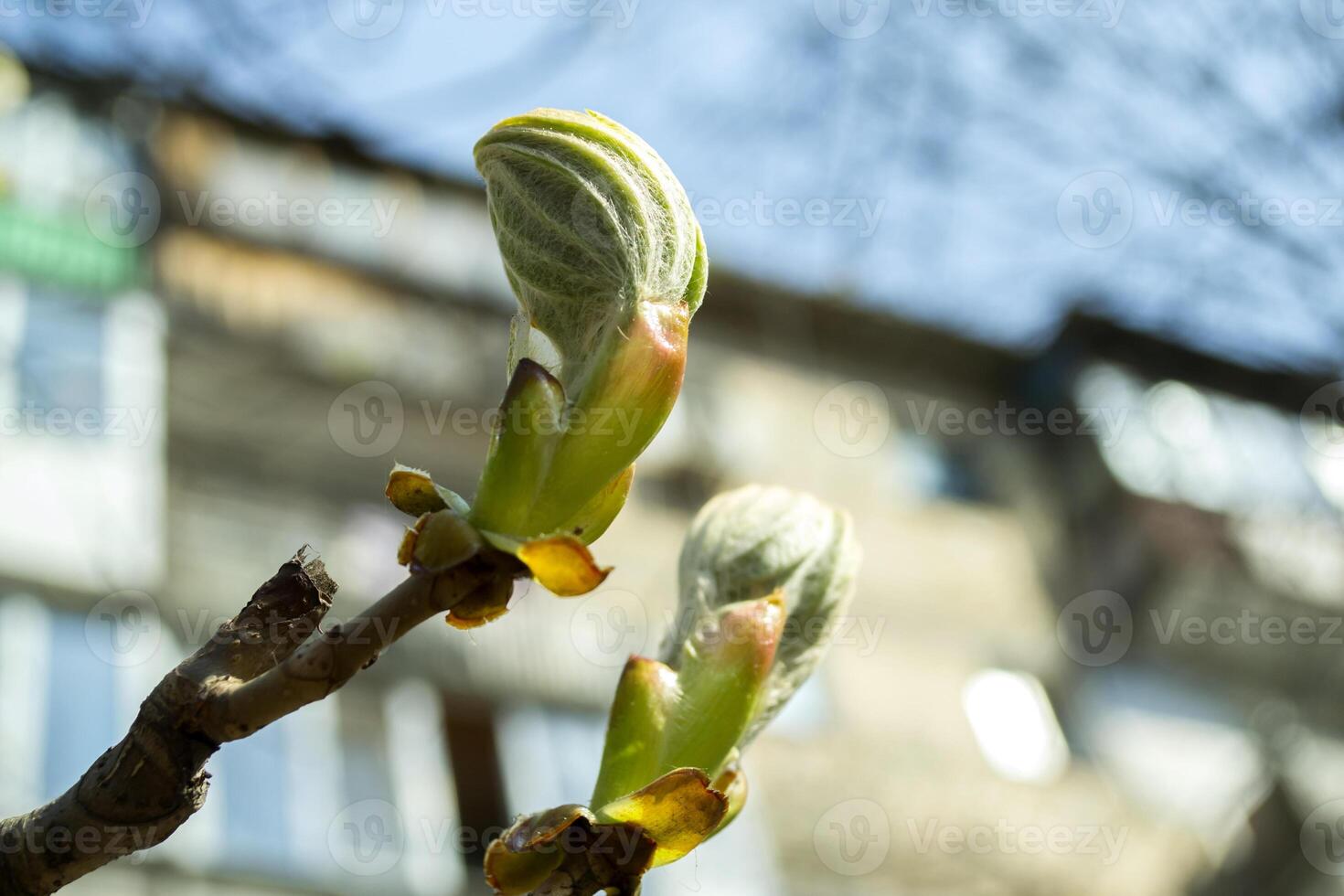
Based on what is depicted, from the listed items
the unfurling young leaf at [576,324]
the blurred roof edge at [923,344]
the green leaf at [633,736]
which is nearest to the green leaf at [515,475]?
the unfurling young leaf at [576,324]

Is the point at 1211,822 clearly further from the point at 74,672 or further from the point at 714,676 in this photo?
the point at 714,676

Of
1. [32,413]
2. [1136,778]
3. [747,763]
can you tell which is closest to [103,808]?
[32,413]

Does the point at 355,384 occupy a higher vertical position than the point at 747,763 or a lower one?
higher

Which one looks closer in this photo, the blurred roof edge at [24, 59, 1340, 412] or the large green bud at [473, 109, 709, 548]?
the large green bud at [473, 109, 709, 548]

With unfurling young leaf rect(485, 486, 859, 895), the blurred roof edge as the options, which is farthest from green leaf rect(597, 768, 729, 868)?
the blurred roof edge

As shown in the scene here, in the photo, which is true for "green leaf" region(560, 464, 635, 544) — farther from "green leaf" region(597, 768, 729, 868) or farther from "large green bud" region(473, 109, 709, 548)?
"green leaf" region(597, 768, 729, 868)
